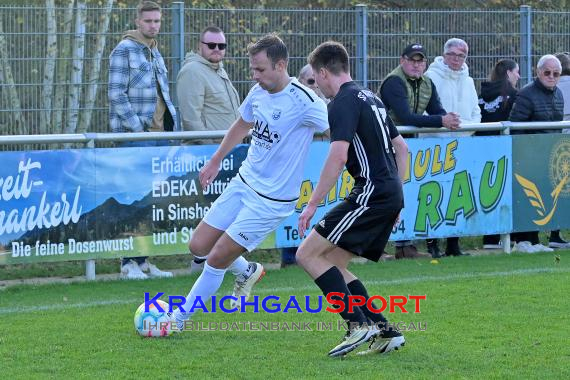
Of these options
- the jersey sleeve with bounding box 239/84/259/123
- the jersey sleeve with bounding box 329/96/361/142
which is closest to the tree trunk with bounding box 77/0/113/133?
the jersey sleeve with bounding box 239/84/259/123

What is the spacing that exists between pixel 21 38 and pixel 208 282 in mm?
4938

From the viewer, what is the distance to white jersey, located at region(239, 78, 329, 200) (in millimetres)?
8594

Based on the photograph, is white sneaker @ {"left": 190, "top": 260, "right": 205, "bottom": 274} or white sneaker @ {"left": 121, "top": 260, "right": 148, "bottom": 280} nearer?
white sneaker @ {"left": 121, "top": 260, "right": 148, "bottom": 280}

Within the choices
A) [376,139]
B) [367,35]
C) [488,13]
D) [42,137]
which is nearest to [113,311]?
[42,137]

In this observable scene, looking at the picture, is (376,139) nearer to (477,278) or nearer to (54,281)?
(477,278)

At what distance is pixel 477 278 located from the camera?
37.0ft

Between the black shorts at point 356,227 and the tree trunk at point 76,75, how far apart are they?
5478mm

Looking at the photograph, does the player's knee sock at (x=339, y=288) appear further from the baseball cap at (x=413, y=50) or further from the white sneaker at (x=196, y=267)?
the baseball cap at (x=413, y=50)

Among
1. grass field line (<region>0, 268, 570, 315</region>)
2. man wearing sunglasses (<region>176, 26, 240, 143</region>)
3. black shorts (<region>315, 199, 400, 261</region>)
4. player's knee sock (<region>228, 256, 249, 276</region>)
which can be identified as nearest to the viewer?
black shorts (<region>315, 199, 400, 261</region>)

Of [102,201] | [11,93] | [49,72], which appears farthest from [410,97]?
[11,93]

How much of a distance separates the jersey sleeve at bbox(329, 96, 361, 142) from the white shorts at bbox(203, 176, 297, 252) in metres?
1.19
